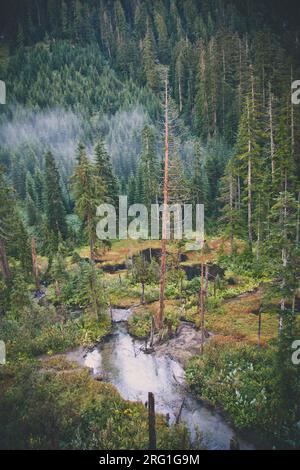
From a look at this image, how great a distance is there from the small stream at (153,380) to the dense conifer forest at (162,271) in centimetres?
14

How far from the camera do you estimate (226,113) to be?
66.4 metres

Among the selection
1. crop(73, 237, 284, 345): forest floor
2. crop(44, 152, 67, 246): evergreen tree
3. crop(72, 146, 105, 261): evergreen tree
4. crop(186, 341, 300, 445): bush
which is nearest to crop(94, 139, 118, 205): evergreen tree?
crop(44, 152, 67, 246): evergreen tree

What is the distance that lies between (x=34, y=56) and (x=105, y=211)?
77.1 metres

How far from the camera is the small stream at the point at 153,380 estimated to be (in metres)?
15.4

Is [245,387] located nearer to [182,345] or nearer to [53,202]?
[182,345]

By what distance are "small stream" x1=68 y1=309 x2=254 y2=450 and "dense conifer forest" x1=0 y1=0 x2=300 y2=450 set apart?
0.47ft

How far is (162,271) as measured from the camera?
894 inches

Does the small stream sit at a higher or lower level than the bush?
Answer: lower

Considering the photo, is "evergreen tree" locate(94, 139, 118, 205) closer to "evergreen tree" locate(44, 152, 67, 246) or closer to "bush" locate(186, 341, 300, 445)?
"evergreen tree" locate(44, 152, 67, 246)

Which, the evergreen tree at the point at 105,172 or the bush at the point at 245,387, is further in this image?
the evergreen tree at the point at 105,172

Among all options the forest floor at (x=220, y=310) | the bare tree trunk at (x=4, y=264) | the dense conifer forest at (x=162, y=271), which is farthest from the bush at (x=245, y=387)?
the bare tree trunk at (x=4, y=264)

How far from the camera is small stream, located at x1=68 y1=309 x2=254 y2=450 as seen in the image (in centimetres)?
1542

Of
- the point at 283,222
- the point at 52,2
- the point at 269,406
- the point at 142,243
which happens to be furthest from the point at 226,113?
the point at 52,2

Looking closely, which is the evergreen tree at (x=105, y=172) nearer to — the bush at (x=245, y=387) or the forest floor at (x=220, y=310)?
the forest floor at (x=220, y=310)
